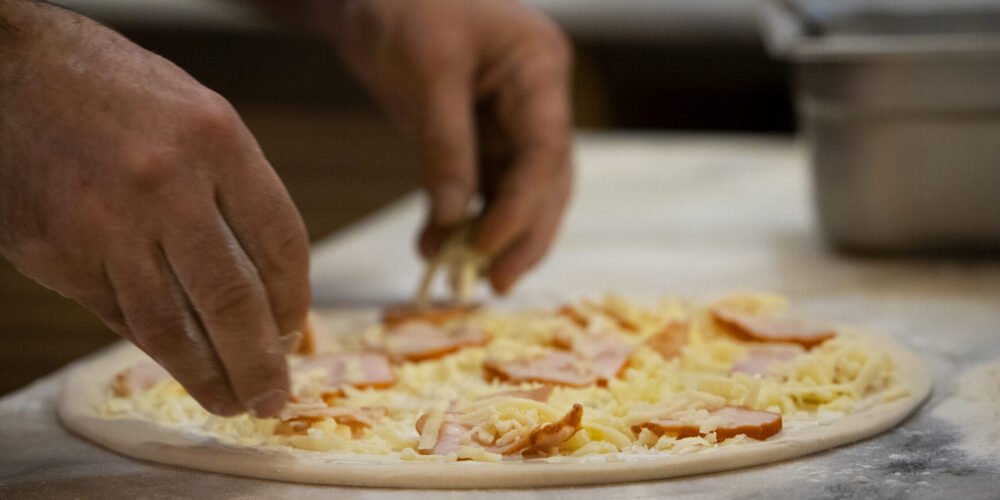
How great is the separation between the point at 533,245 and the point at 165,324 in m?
0.81

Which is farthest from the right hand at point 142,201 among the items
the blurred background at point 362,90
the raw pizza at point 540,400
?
the blurred background at point 362,90

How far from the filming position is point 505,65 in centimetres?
169

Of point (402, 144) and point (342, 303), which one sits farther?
point (402, 144)

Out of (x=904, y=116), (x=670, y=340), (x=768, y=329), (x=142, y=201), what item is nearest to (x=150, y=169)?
(x=142, y=201)

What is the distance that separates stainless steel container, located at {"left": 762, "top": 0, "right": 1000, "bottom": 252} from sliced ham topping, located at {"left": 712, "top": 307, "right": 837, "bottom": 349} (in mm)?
434

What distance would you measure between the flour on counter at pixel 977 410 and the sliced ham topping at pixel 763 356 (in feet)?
0.54

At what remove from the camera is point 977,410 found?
1122mm

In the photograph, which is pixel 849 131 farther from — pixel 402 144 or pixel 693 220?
pixel 402 144

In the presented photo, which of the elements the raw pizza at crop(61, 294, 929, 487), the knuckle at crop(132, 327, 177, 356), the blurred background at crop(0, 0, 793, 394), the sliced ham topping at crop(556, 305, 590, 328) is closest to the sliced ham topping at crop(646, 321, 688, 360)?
the raw pizza at crop(61, 294, 929, 487)

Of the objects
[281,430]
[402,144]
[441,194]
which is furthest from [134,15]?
[281,430]

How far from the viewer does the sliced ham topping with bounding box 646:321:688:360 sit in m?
1.27

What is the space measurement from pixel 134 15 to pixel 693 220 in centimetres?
285

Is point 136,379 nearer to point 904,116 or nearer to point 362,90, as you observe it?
point 904,116

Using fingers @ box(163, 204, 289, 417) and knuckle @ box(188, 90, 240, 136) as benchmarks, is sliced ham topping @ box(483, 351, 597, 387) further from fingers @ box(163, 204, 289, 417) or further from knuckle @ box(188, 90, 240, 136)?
knuckle @ box(188, 90, 240, 136)
